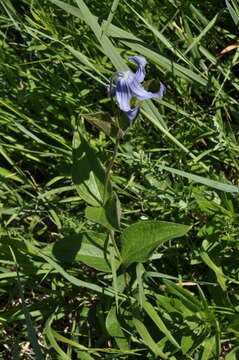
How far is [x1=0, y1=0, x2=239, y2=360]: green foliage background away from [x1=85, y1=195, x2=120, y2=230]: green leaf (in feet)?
0.54

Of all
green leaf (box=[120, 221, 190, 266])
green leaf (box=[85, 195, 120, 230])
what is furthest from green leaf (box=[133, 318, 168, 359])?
green leaf (box=[85, 195, 120, 230])

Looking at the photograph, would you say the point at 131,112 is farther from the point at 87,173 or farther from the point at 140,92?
the point at 87,173

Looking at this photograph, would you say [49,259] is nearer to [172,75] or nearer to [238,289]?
[238,289]

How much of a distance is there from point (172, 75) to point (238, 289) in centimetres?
94

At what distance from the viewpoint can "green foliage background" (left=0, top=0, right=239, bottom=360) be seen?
5.29 ft

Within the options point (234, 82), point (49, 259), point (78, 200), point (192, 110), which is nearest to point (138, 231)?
point (49, 259)

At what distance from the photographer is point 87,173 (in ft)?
5.18

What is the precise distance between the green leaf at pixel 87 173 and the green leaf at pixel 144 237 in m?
0.16

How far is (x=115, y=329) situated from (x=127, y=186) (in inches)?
22.1

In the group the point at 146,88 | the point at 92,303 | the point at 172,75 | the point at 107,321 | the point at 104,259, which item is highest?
the point at 146,88

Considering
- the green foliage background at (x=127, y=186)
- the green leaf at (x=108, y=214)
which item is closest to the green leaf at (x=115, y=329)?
the green foliage background at (x=127, y=186)

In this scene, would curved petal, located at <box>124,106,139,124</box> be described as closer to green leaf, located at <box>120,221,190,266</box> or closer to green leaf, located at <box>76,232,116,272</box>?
green leaf, located at <box>120,221,190,266</box>

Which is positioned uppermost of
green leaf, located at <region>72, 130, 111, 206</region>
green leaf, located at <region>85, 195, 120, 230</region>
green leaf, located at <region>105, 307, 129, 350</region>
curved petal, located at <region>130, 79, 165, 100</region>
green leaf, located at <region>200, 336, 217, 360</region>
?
curved petal, located at <region>130, 79, 165, 100</region>

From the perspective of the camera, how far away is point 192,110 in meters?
2.00
